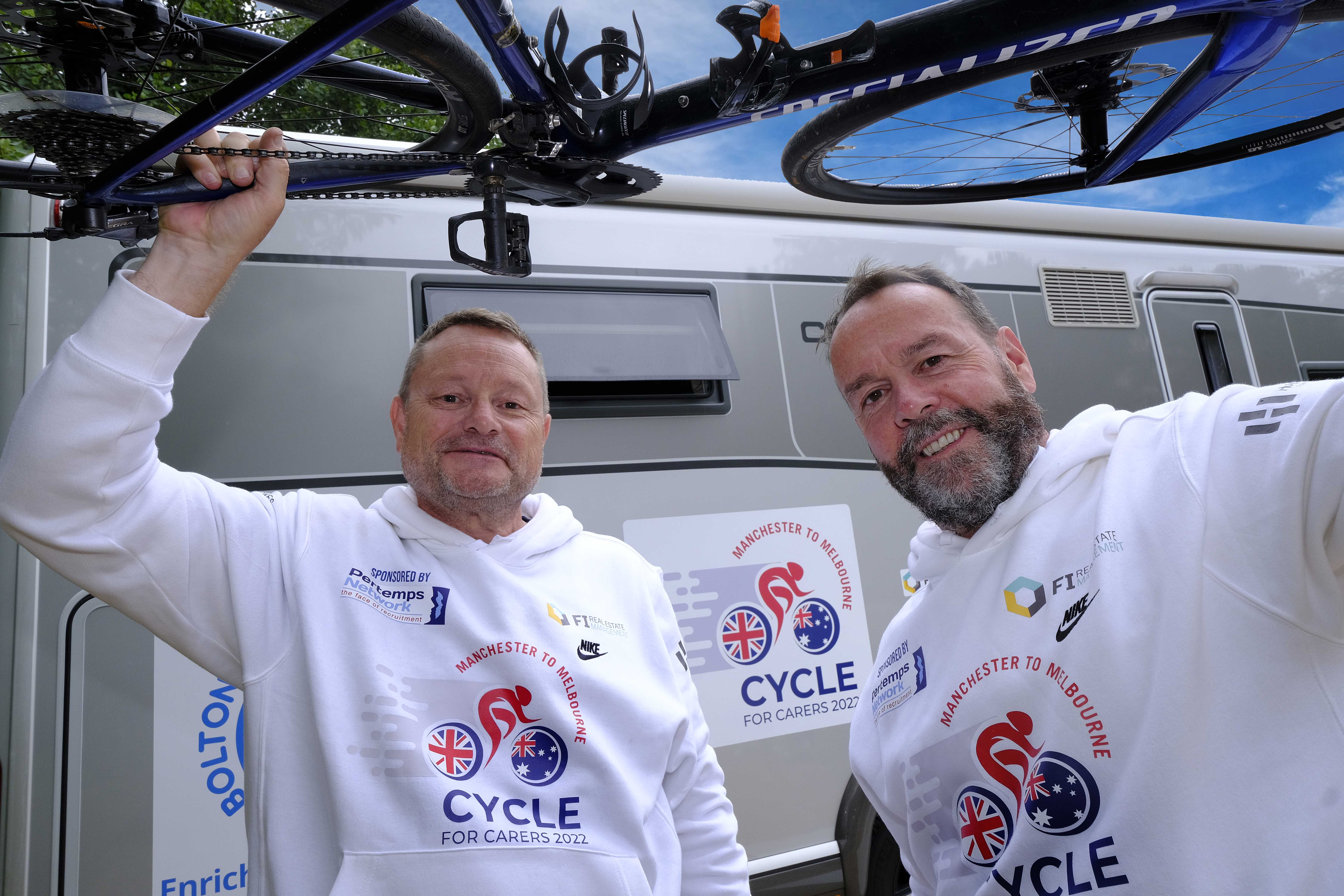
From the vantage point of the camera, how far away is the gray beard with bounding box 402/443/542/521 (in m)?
2.12

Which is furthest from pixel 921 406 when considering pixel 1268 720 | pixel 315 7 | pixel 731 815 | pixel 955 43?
pixel 315 7

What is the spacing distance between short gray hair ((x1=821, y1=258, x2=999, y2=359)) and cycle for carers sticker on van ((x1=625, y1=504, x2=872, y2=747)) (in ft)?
3.86

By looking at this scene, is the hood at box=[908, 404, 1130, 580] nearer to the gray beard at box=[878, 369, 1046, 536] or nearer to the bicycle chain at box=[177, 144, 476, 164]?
the gray beard at box=[878, 369, 1046, 536]

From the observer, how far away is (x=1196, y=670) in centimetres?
138

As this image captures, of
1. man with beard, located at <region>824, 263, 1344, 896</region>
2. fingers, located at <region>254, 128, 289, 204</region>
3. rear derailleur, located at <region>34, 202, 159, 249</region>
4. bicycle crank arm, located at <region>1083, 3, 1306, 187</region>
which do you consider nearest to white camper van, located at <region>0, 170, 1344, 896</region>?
man with beard, located at <region>824, 263, 1344, 896</region>

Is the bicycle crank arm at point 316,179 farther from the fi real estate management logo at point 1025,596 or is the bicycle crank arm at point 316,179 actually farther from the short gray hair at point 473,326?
the fi real estate management logo at point 1025,596

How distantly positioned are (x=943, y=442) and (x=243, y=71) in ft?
5.05

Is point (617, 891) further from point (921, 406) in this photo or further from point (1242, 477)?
point (1242, 477)

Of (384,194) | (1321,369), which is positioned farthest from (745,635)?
(1321,369)

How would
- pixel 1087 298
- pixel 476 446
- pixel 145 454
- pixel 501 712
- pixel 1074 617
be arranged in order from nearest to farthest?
1. pixel 1074 617
2. pixel 145 454
3. pixel 501 712
4. pixel 476 446
5. pixel 1087 298

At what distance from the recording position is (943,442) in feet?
5.93

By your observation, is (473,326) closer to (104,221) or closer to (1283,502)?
(104,221)

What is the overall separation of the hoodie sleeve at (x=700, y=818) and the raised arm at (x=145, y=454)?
3.05ft

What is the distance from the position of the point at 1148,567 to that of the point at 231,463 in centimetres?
239
